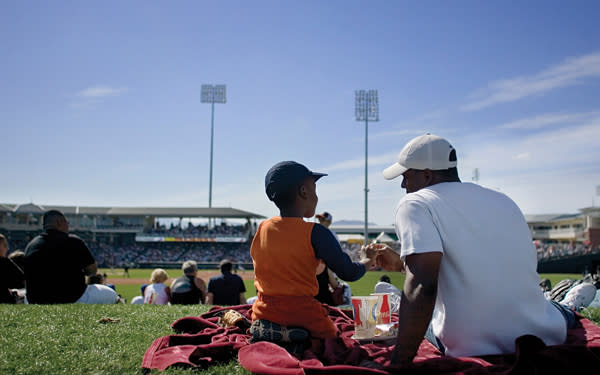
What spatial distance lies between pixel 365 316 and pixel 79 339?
7.53ft

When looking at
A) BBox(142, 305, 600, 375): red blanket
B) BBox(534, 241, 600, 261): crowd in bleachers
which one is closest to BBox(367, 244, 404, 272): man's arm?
BBox(142, 305, 600, 375): red blanket

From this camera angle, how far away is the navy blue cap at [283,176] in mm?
2873

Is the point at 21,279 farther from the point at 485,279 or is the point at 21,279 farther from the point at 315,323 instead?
the point at 485,279

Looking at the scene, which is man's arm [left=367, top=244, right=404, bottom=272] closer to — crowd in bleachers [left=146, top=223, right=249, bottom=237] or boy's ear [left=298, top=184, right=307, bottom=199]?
boy's ear [left=298, top=184, right=307, bottom=199]

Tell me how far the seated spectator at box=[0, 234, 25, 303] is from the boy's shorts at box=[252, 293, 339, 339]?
5.41m

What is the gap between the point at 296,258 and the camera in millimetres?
2668

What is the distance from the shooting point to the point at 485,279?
6.85 feet

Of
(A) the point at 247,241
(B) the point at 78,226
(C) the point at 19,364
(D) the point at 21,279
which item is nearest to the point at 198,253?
(A) the point at 247,241

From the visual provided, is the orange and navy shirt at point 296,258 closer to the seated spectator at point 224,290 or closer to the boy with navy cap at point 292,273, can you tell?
the boy with navy cap at point 292,273

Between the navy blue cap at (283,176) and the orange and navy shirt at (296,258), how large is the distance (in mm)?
228

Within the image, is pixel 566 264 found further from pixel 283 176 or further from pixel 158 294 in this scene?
pixel 283 176

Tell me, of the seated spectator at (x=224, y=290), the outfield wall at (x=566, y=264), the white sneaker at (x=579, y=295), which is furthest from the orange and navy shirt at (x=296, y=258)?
the outfield wall at (x=566, y=264)

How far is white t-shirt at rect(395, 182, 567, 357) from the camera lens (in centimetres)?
209

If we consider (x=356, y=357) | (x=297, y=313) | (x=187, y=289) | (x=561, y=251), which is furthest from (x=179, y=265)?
(x=356, y=357)
